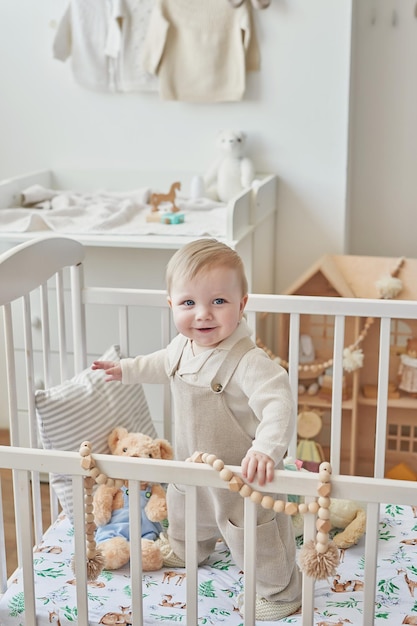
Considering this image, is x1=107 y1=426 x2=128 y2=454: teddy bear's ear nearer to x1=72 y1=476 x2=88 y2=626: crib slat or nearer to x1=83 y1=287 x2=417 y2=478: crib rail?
x1=83 y1=287 x2=417 y2=478: crib rail

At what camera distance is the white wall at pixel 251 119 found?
2641 mm

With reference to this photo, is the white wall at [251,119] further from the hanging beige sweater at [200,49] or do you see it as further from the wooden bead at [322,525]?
the wooden bead at [322,525]

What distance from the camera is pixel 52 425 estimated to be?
1613 millimetres

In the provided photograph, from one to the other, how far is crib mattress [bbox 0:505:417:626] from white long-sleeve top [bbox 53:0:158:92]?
164 cm

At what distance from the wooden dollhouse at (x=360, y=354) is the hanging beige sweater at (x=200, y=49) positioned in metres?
0.65

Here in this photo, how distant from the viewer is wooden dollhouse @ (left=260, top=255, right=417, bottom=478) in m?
2.47

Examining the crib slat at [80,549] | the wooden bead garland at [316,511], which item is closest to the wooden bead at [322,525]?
the wooden bead garland at [316,511]

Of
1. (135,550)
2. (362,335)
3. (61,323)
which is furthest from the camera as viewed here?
(362,335)

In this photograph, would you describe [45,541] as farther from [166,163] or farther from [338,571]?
[166,163]

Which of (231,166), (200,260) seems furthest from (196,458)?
(231,166)

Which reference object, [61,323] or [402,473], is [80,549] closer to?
[61,323]

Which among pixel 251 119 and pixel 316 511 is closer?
pixel 316 511

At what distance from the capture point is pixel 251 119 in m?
2.74

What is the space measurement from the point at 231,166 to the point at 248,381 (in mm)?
1398
